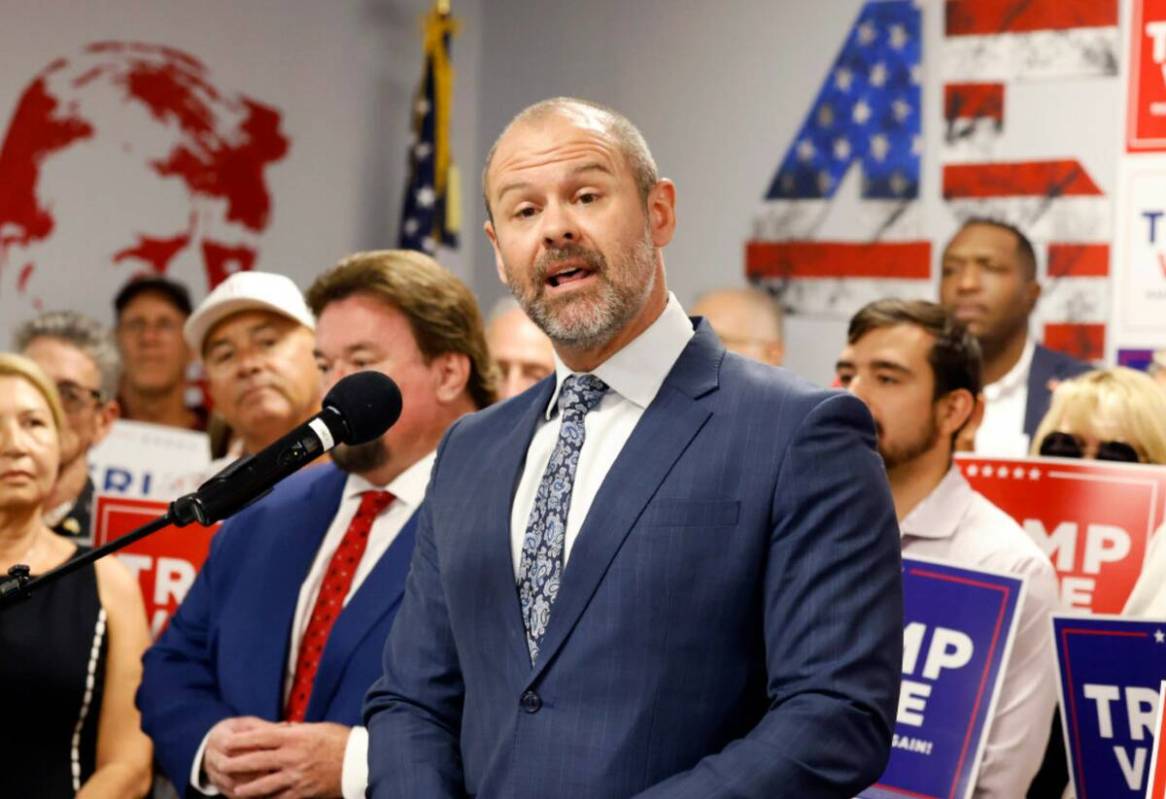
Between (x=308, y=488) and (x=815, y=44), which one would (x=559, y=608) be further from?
(x=815, y=44)

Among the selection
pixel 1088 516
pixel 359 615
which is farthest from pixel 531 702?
pixel 1088 516

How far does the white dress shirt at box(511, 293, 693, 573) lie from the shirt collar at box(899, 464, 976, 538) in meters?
1.55

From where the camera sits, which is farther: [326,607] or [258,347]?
[258,347]

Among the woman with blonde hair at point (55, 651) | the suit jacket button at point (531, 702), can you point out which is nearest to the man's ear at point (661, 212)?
the suit jacket button at point (531, 702)

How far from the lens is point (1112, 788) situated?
9.16 ft

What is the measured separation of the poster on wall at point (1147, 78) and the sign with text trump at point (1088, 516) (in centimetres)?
216

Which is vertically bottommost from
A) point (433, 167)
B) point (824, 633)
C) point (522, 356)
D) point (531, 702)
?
point (531, 702)

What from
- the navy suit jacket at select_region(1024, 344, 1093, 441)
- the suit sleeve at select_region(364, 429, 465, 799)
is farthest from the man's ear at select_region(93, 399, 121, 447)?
the navy suit jacket at select_region(1024, 344, 1093, 441)

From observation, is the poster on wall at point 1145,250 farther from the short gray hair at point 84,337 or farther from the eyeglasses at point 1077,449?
the short gray hair at point 84,337

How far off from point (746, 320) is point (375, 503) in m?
3.81

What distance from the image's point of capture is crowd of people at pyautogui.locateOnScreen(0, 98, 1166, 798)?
6.15 ft

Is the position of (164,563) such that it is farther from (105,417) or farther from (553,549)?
(553,549)

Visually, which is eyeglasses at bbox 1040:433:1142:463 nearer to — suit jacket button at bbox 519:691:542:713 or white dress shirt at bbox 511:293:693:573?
white dress shirt at bbox 511:293:693:573

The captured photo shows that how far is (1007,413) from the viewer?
609 cm
